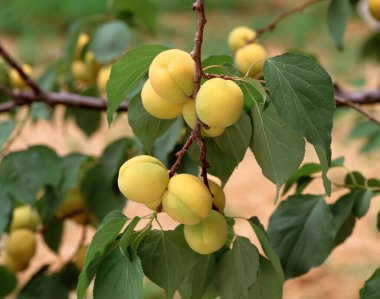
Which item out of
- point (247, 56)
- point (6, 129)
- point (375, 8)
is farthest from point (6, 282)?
point (375, 8)

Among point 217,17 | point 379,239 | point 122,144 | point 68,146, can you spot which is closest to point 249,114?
point 122,144

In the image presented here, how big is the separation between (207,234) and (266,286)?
62 millimetres

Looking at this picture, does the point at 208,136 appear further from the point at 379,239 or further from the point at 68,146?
the point at 68,146

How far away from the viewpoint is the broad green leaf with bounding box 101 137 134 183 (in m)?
0.61

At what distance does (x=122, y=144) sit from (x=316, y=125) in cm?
33

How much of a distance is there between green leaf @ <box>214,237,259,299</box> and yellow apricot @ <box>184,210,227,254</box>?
0.08ft

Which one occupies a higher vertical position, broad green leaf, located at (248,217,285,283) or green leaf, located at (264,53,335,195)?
green leaf, located at (264,53,335,195)

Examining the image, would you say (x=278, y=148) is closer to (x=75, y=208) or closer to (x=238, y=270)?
(x=238, y=270)

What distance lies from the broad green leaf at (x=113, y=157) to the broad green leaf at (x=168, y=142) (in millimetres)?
95

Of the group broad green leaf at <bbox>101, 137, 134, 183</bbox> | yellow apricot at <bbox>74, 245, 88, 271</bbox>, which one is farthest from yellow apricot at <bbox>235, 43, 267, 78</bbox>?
yellow apricot at <bbox>74, 245, 88, 271</bbox>

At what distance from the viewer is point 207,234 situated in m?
0.34

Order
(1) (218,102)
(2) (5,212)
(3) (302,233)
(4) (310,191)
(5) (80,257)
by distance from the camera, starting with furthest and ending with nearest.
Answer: (4) (310,191), (5) (80,257), (2) (5,212), (3) (302,233), (1) (218,102)

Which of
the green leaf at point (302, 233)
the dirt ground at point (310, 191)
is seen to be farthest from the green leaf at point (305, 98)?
the dirt ground at point (310, 191)

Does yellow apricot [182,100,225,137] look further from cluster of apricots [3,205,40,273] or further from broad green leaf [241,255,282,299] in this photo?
cluster of apricots [3,205,40,273]
